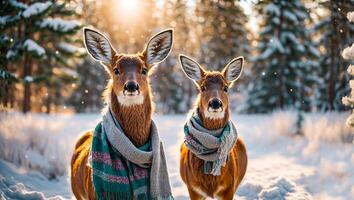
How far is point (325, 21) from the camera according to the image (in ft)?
86.9

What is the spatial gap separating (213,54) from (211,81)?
1285 inches

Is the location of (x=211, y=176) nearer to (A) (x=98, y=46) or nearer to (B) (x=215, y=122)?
(B) (x=215, y=122)

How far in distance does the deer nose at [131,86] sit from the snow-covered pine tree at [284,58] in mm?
21257

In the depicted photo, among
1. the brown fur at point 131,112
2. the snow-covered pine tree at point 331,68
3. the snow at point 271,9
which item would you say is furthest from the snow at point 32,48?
the snow at point 271,9

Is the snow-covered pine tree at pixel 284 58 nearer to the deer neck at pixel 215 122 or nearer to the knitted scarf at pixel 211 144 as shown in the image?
the deer neck at pixel 215 122

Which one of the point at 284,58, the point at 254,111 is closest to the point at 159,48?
the point at 284,58

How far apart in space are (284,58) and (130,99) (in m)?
23.5

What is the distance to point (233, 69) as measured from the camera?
6.72 metres

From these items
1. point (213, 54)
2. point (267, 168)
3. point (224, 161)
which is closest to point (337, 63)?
point (213, 54)

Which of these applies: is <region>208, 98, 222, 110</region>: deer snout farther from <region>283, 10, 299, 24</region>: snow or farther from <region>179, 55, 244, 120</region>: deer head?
<region>283, 10, 299, 24</region>: snow

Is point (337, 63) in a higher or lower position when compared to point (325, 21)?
lower

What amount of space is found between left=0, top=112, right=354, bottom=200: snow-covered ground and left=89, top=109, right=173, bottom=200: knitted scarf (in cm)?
259

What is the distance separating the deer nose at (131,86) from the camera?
4.63m

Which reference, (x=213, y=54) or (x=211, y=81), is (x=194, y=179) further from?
(x=213, y=54)
